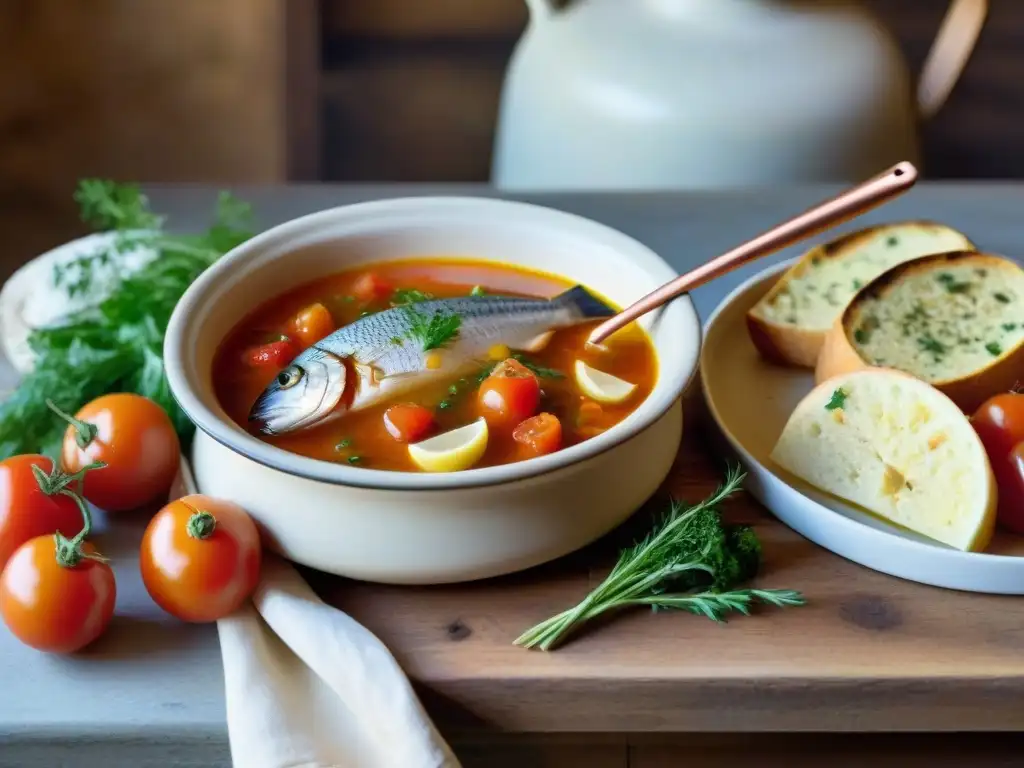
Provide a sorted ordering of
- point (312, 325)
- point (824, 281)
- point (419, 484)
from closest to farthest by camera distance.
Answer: point (419, 484)
point (312, 325)
point (824, 281)

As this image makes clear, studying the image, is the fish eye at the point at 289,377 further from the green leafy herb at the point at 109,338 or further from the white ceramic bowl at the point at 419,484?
the green leafy herb at the point at 109,338

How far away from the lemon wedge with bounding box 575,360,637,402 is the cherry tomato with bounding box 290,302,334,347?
1.01 ft

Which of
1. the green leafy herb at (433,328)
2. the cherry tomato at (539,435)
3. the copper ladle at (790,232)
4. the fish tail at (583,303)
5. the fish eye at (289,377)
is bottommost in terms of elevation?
the cherry tomato at (539,435)

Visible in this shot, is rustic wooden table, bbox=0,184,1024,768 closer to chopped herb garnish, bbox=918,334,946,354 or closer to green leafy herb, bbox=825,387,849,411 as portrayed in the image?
green leafy herb, bbox=825,387,849,411

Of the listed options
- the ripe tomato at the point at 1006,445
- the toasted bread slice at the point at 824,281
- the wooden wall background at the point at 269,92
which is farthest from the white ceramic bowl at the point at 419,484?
the wooden wall background at the point at 269,92

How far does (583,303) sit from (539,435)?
0.28 meters

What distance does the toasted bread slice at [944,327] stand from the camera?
1.44 metres

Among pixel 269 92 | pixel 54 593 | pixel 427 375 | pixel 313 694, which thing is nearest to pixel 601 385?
pixel 427 375

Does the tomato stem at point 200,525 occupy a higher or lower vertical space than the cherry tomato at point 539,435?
lower

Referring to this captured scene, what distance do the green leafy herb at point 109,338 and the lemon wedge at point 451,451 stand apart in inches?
15.0

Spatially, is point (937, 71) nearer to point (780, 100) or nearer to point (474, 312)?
point (780, 100)

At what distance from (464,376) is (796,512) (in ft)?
1.32

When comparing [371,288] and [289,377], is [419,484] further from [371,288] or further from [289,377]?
[371,288]

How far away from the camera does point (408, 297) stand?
1395 millimetres
